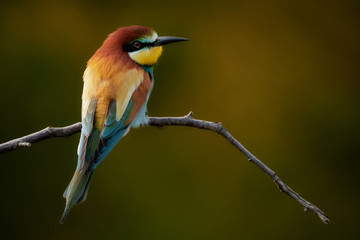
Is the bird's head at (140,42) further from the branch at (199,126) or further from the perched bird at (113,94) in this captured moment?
the branch at (199,126)

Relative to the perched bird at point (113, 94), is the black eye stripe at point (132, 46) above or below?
above

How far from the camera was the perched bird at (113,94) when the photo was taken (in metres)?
1.77

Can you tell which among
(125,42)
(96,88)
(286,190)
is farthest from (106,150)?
(286,190)

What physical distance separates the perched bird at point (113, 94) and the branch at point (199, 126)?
0.09 m

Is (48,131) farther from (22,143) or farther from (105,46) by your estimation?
(105,46)

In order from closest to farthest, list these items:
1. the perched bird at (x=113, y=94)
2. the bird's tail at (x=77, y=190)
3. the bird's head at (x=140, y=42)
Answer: the bird's tail at (x=77, y=190), the perched bird at (x=113, y=94), the bird's head at (x=140, y=42)

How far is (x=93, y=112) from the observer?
6.10ft

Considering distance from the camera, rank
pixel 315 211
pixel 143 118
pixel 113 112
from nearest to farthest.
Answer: pixel 315 211
pixel 113 112
pixel 143 118

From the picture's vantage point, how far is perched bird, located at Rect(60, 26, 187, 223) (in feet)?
5.81

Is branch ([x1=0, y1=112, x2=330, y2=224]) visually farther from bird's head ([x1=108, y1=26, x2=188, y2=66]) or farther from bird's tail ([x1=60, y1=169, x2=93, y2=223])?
bird's head ([x1=108, y1=26, x2=188, y2=66])

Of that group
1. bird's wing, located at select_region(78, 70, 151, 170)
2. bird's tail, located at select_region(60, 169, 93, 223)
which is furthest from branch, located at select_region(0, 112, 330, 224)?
bird's tail, located at select_region(60, 169, 93, 223)

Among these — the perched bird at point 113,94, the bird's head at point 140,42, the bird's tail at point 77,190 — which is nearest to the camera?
the bird's tail at point 77,190

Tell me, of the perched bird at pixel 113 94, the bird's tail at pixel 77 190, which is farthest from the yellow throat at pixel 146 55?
the bird's tail at pixel 77 190

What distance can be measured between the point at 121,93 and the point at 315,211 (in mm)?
901
